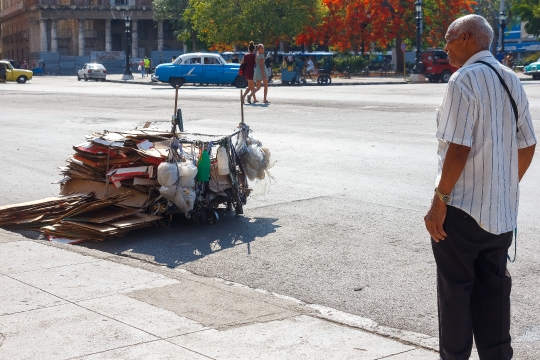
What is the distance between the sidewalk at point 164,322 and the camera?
15.1 ft

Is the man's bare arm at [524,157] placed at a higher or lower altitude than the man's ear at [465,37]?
lower

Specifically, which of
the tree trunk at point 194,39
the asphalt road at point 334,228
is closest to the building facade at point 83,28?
the tree trunk at point 194,39

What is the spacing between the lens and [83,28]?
98875 millimetres

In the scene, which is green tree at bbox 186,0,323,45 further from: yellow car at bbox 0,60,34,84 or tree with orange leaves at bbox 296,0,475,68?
yellow car at bbox 0,60,34,84

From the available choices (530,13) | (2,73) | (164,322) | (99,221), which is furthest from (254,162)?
(530,13)

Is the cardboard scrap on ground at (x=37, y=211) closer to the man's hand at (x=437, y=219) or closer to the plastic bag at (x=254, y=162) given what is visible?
the plastic bag at (x=254, y=162)

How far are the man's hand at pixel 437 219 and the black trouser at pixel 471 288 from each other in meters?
0.04

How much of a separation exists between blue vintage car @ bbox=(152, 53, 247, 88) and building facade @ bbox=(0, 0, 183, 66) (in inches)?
2107

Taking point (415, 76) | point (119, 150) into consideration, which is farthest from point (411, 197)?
point (415, 76)

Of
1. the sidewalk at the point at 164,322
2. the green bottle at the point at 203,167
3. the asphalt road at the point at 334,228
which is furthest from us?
the green bottle at the point at 203,167

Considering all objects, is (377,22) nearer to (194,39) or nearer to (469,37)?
(194,39)

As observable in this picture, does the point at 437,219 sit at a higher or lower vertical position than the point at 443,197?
lower

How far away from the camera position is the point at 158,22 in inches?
3930

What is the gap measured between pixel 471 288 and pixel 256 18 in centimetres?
5313
